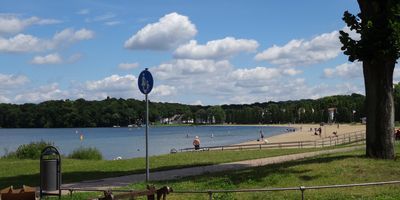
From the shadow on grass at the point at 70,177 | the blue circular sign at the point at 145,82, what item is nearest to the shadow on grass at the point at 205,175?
the shadow on grass at the point at 70,177

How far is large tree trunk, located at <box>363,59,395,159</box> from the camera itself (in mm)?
17703

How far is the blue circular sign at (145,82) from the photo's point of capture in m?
15.5

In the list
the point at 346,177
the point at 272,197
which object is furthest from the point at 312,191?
the point at 346,177

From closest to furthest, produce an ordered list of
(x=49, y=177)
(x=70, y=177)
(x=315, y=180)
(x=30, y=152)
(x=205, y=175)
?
(x=49, y=177) < (x=315, y=180) < (x=205, y=175) < (x=70, y=177) < (x=30, y=152)

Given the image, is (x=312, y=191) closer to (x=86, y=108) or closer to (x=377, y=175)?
(x=377, y=175)

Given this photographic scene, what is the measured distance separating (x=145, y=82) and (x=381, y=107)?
7.58 meters

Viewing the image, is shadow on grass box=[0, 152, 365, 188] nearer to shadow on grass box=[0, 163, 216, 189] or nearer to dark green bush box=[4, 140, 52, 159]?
shadow on grass box=[0, 163, 216, 189]

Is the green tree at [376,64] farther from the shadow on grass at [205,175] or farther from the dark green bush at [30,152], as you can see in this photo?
the dark green bush at [30,152]

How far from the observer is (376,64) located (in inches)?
699

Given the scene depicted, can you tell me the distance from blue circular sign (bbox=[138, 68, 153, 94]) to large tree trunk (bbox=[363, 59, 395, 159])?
23.0ft

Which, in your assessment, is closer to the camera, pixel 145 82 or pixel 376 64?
pixel 145 82

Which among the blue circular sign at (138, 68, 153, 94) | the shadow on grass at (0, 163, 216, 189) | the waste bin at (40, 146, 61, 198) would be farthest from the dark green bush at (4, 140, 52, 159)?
the waste bin at (40, 146, 61, 198)

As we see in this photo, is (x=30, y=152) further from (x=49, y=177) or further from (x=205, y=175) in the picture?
(x=49, y=177)

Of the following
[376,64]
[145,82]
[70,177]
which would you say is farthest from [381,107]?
[70,177]
